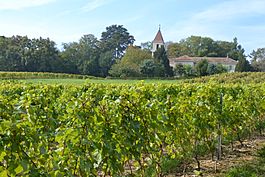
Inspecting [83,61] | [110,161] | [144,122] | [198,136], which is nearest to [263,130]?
[198,136]

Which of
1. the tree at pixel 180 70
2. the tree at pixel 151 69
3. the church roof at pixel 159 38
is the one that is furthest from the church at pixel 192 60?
the tree at pixel 151 69

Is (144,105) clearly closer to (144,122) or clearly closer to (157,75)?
(144,122)

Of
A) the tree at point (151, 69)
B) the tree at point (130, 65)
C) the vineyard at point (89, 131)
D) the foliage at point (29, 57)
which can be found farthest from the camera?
the tree at point (130, 65)

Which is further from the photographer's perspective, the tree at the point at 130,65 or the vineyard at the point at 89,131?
the tree at the point at 130,65

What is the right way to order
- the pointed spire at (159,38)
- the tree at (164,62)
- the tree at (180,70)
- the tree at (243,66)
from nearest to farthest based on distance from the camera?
the tree at (243,66), the tree at (164,62), the tree at (180,70), the pointed spire at (159,38)

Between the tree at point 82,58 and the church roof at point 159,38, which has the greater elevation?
the church roof at point 159,38

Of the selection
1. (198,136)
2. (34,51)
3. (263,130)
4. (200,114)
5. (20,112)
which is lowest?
(263,130)

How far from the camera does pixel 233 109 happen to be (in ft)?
25.2

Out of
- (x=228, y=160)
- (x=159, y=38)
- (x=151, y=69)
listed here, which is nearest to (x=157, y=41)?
(x=159, y=38)

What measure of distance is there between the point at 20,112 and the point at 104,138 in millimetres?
874

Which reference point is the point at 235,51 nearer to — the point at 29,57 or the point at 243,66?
the point at 243,66

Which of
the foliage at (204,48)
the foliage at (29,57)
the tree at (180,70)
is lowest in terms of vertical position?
the tree at (180,70)

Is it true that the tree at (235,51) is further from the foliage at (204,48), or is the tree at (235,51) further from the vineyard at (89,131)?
the vineyard at (89,131)

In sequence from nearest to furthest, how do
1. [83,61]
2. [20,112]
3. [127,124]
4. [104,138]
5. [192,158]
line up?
1. [20,112]
2. [104,138]
3. [127,124]
4. [192,158]
5. [83,61]
